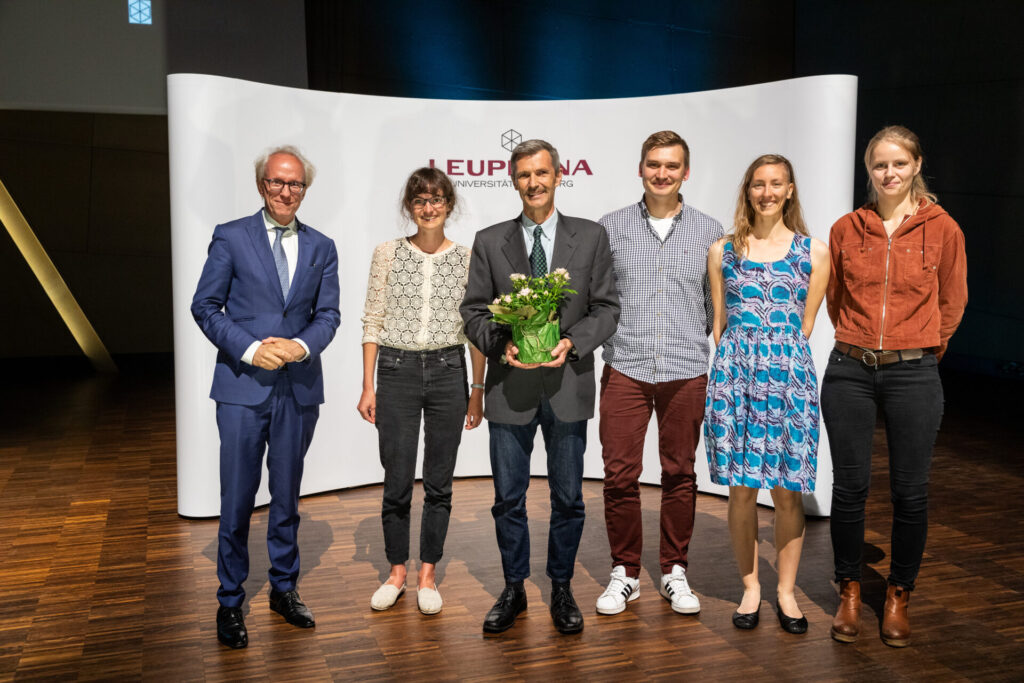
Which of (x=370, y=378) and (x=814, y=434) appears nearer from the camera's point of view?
(x=814, y=434)

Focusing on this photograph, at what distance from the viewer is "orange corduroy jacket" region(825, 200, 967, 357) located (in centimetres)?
314

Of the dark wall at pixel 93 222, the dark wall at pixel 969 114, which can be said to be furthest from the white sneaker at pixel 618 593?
the dark wall at pixel 93 222

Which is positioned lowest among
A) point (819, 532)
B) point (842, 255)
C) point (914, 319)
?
point (819, 532)

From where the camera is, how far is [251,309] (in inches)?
132

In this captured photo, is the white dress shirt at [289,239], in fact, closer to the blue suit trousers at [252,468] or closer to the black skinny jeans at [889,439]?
the blue suit trousers at [252,468]

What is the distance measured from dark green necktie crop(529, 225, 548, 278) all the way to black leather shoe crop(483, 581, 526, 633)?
1.17 m

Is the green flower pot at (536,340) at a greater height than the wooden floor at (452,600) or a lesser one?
greater

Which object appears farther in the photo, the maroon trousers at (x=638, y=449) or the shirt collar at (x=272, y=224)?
the maroon trousers at (x=638, y=449)

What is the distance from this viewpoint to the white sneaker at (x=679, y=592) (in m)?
3.57

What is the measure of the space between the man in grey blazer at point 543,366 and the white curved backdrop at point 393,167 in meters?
1.86

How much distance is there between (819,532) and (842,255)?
1917 millimetres

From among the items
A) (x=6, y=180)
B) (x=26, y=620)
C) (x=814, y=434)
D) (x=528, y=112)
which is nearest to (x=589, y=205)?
(x=528, y=112)

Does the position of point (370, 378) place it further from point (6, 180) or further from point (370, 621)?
point (6, 180)

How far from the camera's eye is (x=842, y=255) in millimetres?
3295
